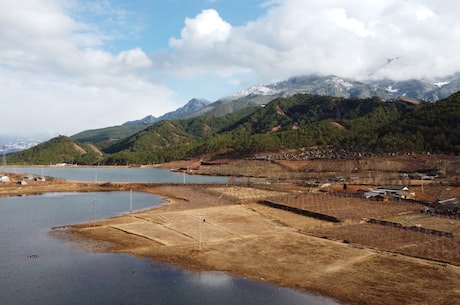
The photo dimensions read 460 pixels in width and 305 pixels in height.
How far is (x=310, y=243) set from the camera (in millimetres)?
37375

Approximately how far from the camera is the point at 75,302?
24.5 metres

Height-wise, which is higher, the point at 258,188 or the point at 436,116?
the point at 436,116

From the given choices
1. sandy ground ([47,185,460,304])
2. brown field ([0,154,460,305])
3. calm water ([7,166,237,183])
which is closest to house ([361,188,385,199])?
brown field ([0,154,460,305])

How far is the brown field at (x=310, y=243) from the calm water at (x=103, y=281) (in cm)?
176

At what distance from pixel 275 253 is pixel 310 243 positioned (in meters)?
4.57

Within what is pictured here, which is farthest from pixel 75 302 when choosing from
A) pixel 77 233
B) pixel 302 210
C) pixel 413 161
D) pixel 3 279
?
pixel 413 161

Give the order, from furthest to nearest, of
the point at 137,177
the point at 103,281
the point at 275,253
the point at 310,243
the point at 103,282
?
the point at 137,177 < the point at 310,243 < the point at 275,253 < the point at 103,281 < the point at 103,282

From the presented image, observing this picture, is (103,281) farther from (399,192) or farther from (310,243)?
(399,192)

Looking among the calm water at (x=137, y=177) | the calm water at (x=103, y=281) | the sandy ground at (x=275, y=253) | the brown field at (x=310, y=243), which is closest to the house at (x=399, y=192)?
the brown field at (x=310, y=243)

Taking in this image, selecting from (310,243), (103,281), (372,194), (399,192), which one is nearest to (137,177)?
(372,194)

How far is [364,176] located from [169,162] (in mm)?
107302

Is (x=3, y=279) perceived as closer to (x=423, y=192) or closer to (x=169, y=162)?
(x=423, y=192)

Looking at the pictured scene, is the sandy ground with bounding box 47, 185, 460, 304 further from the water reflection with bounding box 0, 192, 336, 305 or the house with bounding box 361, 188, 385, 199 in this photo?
the house with bounding box 361, 188, 385, 199

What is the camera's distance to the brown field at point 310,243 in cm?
2731
